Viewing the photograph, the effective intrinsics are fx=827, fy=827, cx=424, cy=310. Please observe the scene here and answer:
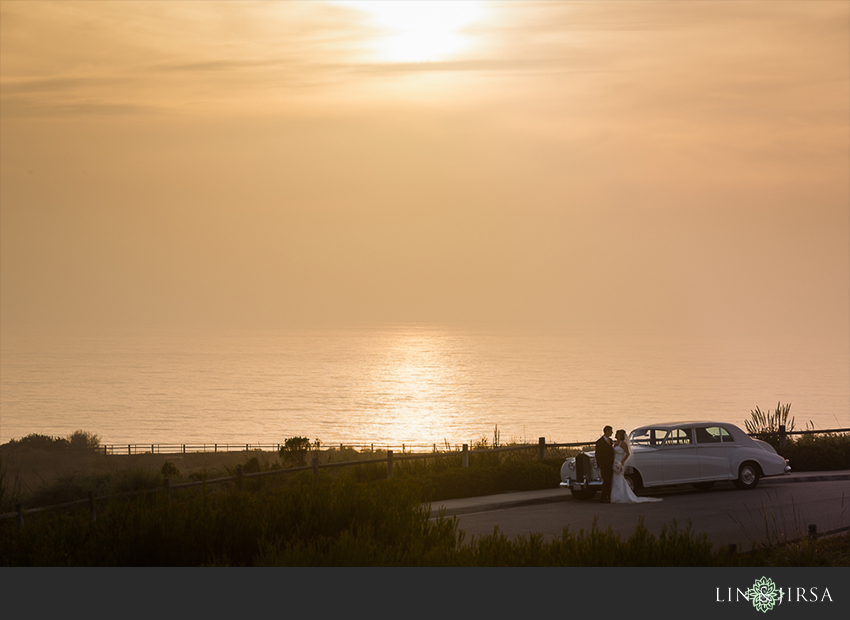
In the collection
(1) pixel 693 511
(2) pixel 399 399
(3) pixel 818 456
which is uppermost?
(2) pixel 399 399

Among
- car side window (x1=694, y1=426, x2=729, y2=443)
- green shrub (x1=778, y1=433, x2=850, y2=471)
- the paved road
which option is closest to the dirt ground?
green shrub (x1=778, y1=433, x2=850, y2=471)

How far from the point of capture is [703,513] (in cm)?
1709

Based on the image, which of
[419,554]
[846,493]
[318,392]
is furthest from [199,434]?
[419,554]

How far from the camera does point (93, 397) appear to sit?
5502 inches

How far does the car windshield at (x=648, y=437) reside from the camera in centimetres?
2102

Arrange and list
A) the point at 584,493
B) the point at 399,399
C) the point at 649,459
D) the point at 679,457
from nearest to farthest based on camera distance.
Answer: the point at 584,493, the point at 649,459, the point at 679,457, the point at 399,399

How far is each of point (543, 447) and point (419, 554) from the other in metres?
15.3

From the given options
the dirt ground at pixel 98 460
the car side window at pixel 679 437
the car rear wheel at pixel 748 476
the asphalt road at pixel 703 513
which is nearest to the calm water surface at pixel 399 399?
the dirt ground at pixel 98 460

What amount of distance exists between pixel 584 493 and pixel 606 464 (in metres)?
1.21
